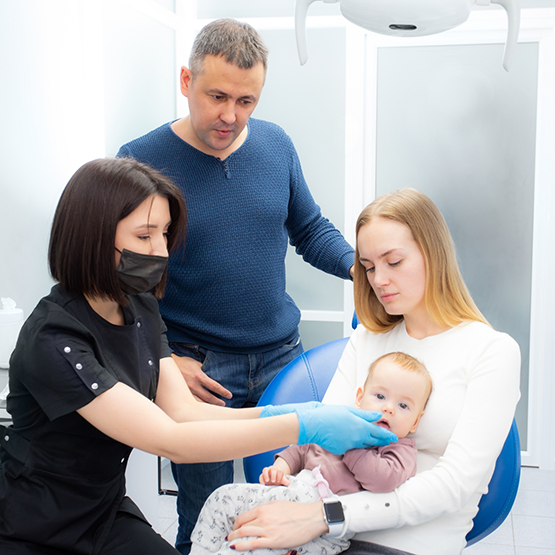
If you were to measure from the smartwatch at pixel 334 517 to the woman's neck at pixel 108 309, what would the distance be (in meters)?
0.59

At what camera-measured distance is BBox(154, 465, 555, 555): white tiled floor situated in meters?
2.25

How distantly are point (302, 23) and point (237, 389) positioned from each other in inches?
39.8

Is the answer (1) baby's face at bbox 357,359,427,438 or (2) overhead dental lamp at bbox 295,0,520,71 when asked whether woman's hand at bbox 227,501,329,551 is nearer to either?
(1) baby's face at bbox 357,359,427,438

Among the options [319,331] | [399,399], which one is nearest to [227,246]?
[399,399]

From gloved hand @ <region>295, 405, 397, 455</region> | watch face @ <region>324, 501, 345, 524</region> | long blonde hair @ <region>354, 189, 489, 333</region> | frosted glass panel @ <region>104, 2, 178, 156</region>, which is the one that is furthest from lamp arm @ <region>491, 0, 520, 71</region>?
frosted glass panel @ <region>104, 2, 178, 156</region>

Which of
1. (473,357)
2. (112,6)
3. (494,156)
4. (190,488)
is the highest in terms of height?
(112,6)

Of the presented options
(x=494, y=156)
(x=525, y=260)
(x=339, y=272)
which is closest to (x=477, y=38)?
(x=494, y=156)

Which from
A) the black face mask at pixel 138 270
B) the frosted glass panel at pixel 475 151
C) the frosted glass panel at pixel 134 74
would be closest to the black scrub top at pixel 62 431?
the black face mask at pixel 138 270

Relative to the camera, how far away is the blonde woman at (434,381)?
1153 mm

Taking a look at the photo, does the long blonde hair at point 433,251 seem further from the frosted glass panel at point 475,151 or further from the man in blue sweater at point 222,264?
the frosted glass panel at point 475,151

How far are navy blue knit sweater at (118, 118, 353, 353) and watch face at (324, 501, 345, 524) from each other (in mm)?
631

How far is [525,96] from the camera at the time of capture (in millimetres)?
2709

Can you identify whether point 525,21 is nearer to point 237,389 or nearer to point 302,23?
point 302,23

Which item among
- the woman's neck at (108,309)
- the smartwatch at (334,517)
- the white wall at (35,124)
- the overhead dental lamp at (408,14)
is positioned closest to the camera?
the overhead dental lamp at (408,14)
